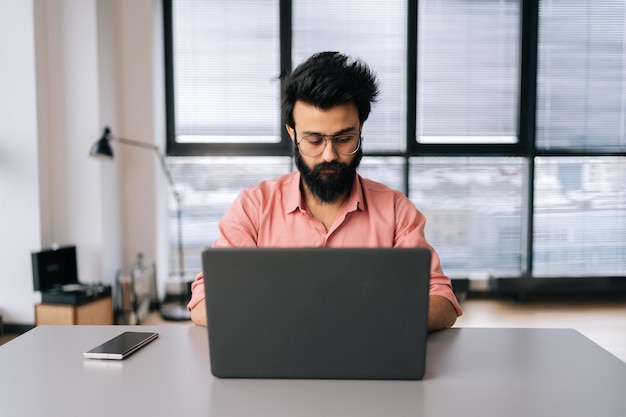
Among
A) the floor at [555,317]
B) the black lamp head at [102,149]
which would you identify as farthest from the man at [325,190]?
the floor at [555,317]

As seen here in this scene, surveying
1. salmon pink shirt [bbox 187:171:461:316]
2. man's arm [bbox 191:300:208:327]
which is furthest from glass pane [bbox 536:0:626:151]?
man's arm [bbox 191:300:208:327]

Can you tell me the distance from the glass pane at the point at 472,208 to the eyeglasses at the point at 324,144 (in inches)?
105

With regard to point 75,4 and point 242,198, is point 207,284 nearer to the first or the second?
point 242,198

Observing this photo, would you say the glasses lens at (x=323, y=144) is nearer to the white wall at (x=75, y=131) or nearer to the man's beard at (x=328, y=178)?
the man's beard at (x=328, y=178)

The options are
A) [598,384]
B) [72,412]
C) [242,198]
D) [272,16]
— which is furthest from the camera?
[272,16]

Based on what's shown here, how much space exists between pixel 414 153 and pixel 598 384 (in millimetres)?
3278

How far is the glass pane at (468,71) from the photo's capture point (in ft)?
13.1

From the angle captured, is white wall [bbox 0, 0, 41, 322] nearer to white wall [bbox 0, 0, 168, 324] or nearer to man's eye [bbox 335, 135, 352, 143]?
white wall [bbox 0, 0, 168, 324]

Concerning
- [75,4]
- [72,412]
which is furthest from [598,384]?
[75,4]

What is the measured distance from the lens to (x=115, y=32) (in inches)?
143

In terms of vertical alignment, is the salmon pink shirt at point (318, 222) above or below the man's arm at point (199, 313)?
above

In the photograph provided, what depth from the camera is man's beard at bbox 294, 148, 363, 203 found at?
4.99ft

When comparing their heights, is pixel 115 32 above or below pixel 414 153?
above

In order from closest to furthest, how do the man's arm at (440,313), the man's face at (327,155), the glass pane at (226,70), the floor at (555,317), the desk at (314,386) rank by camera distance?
the desk at (314,386)
the man's arm at (440,313)
the man's face at (327,155)
the floor at (555,317)
the glass pane at (226,70)
